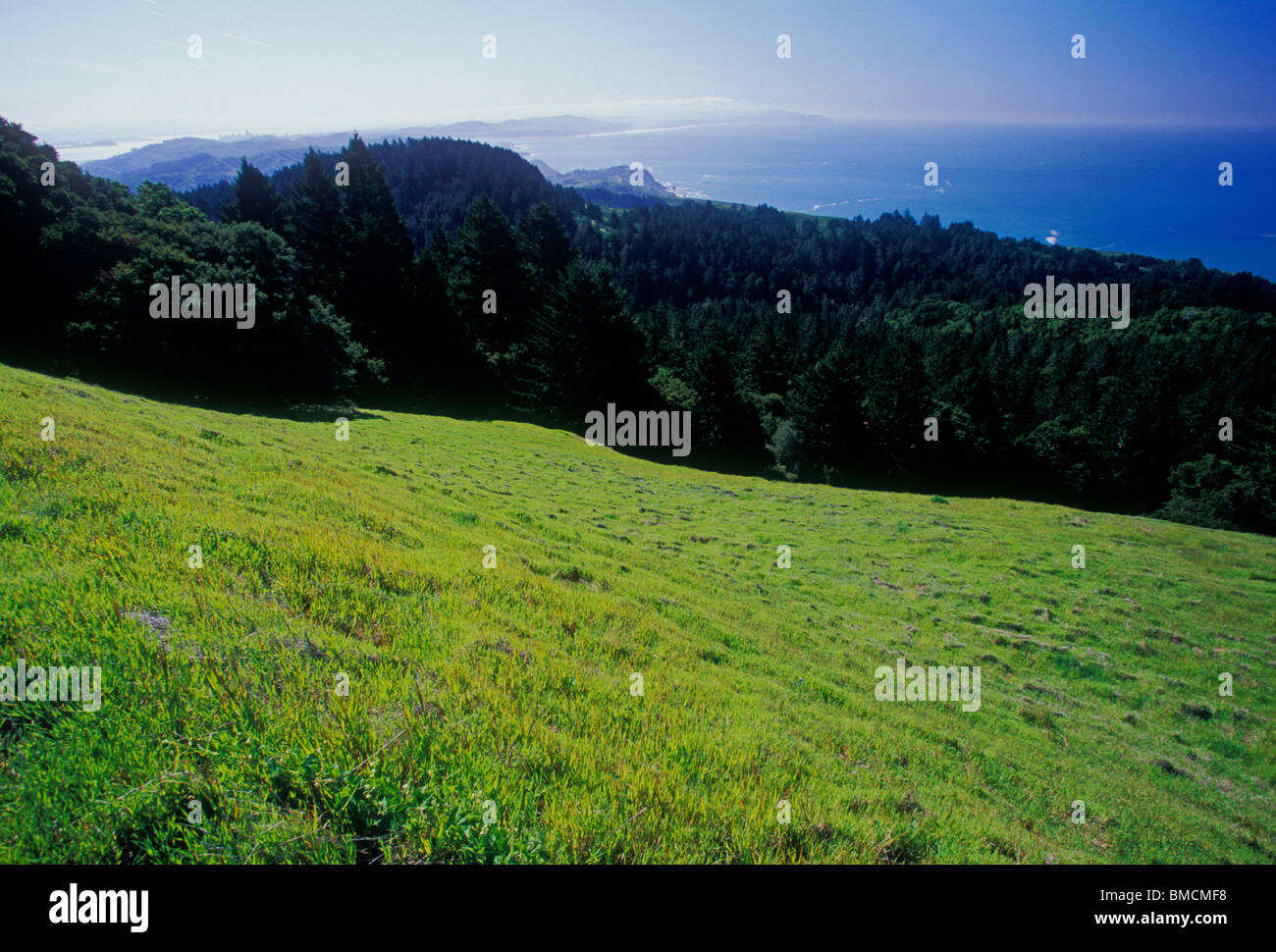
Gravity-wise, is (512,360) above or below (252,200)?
below

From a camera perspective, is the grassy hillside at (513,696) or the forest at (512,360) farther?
the forest at (512,360)

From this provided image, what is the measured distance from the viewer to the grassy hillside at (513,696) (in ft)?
10.2

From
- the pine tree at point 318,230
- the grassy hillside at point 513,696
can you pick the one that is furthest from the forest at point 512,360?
the grassy hillside at point 513,696

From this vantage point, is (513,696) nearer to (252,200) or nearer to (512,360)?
(512,360)

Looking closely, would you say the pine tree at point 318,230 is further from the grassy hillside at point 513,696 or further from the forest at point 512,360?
the grassy hillside at point 513,696

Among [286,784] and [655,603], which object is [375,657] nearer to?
[286,784]

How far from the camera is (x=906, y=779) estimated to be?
6.00 meters

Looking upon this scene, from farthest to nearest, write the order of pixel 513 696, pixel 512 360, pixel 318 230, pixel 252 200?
pixel 252 200 < pixel 512 360 < pixel 318 230 < pixel 513 696

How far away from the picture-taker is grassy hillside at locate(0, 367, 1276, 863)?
3.12m

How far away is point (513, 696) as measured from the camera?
4.88m

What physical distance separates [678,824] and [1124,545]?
3312 cm

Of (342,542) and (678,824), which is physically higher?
(342,542)

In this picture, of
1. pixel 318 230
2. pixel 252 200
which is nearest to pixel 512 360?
pixel 318 230
